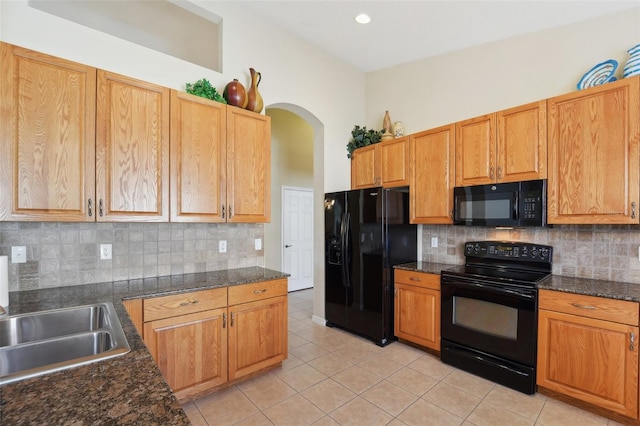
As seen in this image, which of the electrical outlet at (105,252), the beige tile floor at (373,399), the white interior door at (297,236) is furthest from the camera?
the white interior door at (297,236)

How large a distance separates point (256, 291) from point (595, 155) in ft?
9.13

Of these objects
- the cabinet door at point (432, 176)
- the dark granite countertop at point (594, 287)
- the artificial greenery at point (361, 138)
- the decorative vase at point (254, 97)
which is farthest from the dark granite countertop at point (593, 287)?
the decorative vase at point (254, 97)

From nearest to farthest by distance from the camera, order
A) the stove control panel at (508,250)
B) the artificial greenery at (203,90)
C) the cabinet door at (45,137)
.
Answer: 1. the cabinet door at (45,137)
2. the artificial greenery at (203,90)
3. the stove control panel at (508,250)

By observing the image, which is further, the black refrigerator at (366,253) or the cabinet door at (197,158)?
the black refrigerator at (366,253)

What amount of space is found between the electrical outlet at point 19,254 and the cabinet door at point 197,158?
888 mm

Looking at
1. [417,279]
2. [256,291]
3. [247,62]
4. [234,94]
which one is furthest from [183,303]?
[247,62]

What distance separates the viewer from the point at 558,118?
2365mm

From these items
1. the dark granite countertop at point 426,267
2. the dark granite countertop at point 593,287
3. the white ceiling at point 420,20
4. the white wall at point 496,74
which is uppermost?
the white ceiling at point 420,20

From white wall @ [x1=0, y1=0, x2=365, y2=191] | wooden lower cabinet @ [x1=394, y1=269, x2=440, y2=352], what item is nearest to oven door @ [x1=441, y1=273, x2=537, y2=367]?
wooden lower cabinet @ [x1=394, y1=269, x2=440, y2=352]

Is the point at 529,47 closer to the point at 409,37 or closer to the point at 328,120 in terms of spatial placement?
the point at 409,37

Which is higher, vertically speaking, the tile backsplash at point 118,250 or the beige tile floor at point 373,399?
the tile backsplash at point 118,250

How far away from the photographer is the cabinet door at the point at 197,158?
222 cm

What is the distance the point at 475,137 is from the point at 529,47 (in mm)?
1060

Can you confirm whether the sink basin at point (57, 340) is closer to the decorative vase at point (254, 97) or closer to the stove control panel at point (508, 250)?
the decorative vase at point (254, 97)
